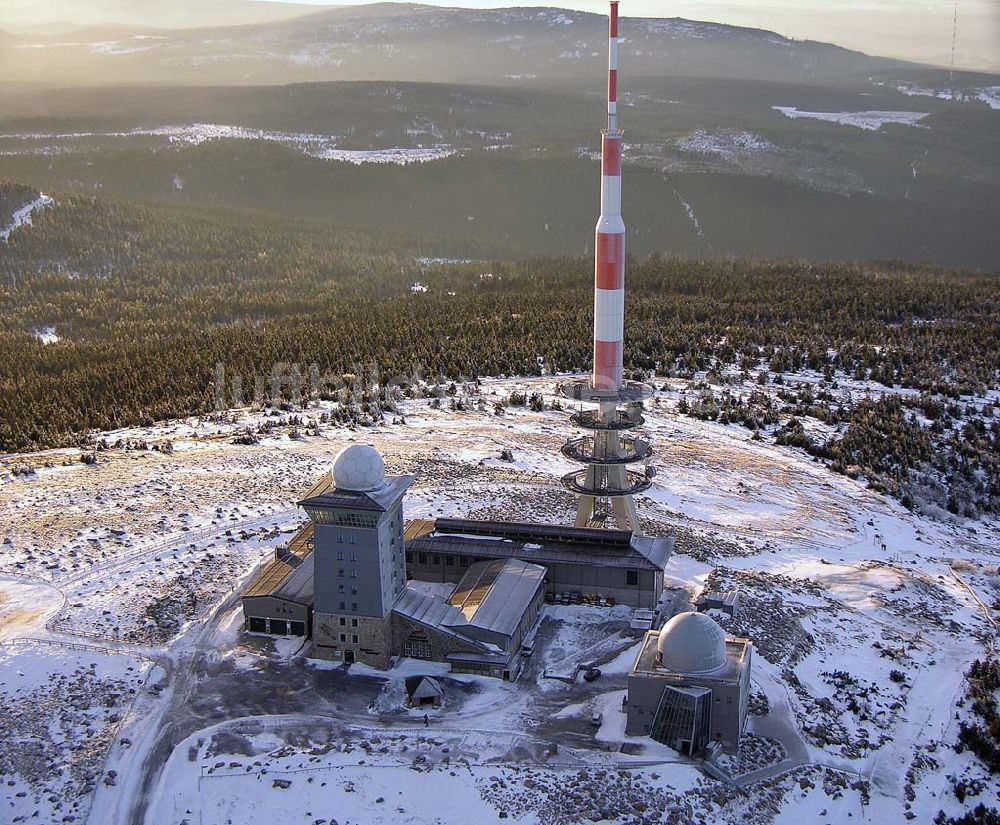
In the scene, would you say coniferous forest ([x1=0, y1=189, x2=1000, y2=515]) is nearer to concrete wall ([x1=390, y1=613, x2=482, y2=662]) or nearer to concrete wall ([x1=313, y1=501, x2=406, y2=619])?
concrete wall ([x1=313, y1=501, x2=406, y2=619])

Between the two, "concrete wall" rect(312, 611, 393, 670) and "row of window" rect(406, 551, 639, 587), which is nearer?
"concrete wall" rect(312, 611, 393, 670)

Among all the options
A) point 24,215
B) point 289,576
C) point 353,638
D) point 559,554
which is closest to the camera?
point 353,638

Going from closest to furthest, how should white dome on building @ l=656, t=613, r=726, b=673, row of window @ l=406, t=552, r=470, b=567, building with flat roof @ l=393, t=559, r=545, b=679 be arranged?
1. white dome on building @ l=656, t=613, r=726, b=673
2. building with flat roof @ l=393, t=559, r=545, b=679
3. row of window @ l=406, t=552, r=470, b=567

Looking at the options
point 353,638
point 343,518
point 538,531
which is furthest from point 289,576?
point 538,531

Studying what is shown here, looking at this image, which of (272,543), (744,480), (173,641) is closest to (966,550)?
(744,480)

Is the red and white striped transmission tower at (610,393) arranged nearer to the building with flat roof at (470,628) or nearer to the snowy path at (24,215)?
the building with flat roof at (470,628)

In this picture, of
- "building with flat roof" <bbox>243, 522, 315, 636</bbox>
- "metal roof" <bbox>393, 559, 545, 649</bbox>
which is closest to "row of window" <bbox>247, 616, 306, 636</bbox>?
"building with flat roof" <bbox>243, 522, 315, 636</bbox>

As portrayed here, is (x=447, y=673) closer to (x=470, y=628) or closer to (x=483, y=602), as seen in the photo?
(x=470, y=628)
